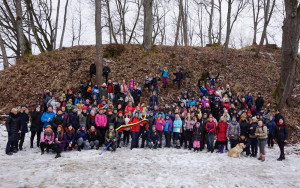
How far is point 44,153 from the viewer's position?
7805 mm

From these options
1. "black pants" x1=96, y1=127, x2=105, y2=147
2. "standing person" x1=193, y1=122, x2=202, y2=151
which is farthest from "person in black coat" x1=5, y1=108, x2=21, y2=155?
"standing person" x1=193, y1=122, x2=202, y2=151

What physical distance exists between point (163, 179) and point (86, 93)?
344 inches

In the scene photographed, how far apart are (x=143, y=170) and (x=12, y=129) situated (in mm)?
5450

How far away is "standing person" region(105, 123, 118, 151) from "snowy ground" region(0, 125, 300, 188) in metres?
0.51

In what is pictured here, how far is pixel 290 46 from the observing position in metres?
12.3

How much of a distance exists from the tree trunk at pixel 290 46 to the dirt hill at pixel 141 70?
1568mm

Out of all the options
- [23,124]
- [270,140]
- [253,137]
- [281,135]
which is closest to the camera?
[281,135]

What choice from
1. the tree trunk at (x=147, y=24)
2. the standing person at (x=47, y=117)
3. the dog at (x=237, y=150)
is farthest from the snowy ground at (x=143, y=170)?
the tree trunk at (x=147, y=24)

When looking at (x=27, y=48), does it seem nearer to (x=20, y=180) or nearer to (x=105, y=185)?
(x=20, y=180)

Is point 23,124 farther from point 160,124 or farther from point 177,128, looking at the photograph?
point 177,128

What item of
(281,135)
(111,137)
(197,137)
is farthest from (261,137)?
(111,137)

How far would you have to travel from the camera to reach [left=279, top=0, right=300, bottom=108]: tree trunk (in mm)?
10992

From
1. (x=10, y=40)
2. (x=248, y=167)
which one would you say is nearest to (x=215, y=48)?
(x=248, y=167)

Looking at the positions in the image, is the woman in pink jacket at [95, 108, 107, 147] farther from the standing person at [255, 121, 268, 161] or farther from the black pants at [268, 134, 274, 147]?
the black pants at [268, 134, 274, 147]
